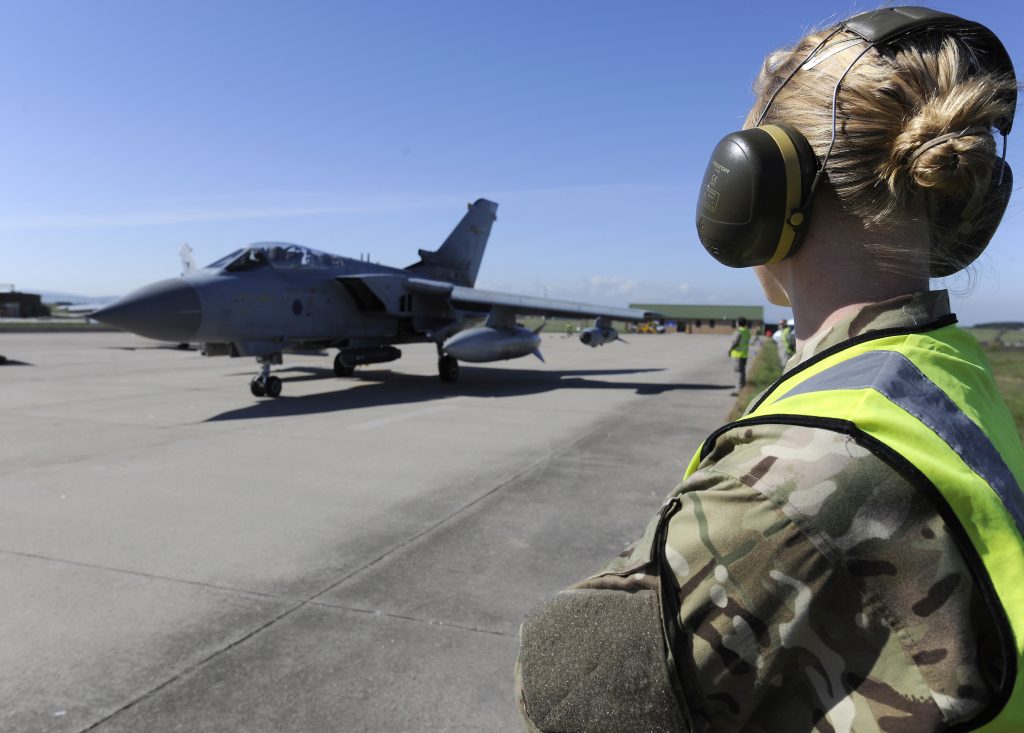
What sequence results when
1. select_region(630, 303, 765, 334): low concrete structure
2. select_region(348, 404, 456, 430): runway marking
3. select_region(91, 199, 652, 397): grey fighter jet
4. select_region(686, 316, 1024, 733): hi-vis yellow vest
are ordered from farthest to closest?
1. select_region(630, 303, 765, 334): low concrete structure
2. select_region(91, 199, 652, 397): grey fighter jet
3. select_region(348, 404, 456, 430): runway marking
4. select_region(686, 316, 1024, 733): hi-vis yellow vest

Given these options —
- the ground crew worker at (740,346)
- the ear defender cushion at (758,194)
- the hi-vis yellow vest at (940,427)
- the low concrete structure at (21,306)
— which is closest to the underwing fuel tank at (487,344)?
the ground crew worker at (740,346)

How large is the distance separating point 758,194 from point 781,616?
0.63 metres

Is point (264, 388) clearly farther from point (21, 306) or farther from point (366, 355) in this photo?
point (21, 306)

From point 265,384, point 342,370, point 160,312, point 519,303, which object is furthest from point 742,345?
point 160,312

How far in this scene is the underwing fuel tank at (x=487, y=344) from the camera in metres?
15.5

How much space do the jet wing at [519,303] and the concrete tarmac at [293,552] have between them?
5.31m

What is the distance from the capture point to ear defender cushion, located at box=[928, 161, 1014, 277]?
98cm

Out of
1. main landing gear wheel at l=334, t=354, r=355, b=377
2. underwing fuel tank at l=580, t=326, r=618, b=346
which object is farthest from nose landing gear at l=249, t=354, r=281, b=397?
underwing fuel tank at l=580, t=326, r=618, b=346

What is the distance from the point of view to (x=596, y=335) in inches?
688

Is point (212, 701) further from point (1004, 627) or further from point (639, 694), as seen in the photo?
point (1004, 627)

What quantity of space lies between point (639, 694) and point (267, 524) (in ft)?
17.0

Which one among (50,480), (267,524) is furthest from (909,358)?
(50,480)

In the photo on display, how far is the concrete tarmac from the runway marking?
107 millimetres

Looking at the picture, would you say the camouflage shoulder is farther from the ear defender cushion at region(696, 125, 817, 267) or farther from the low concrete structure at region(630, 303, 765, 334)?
the low concrete structure at region(630, 303, 765, 334)
